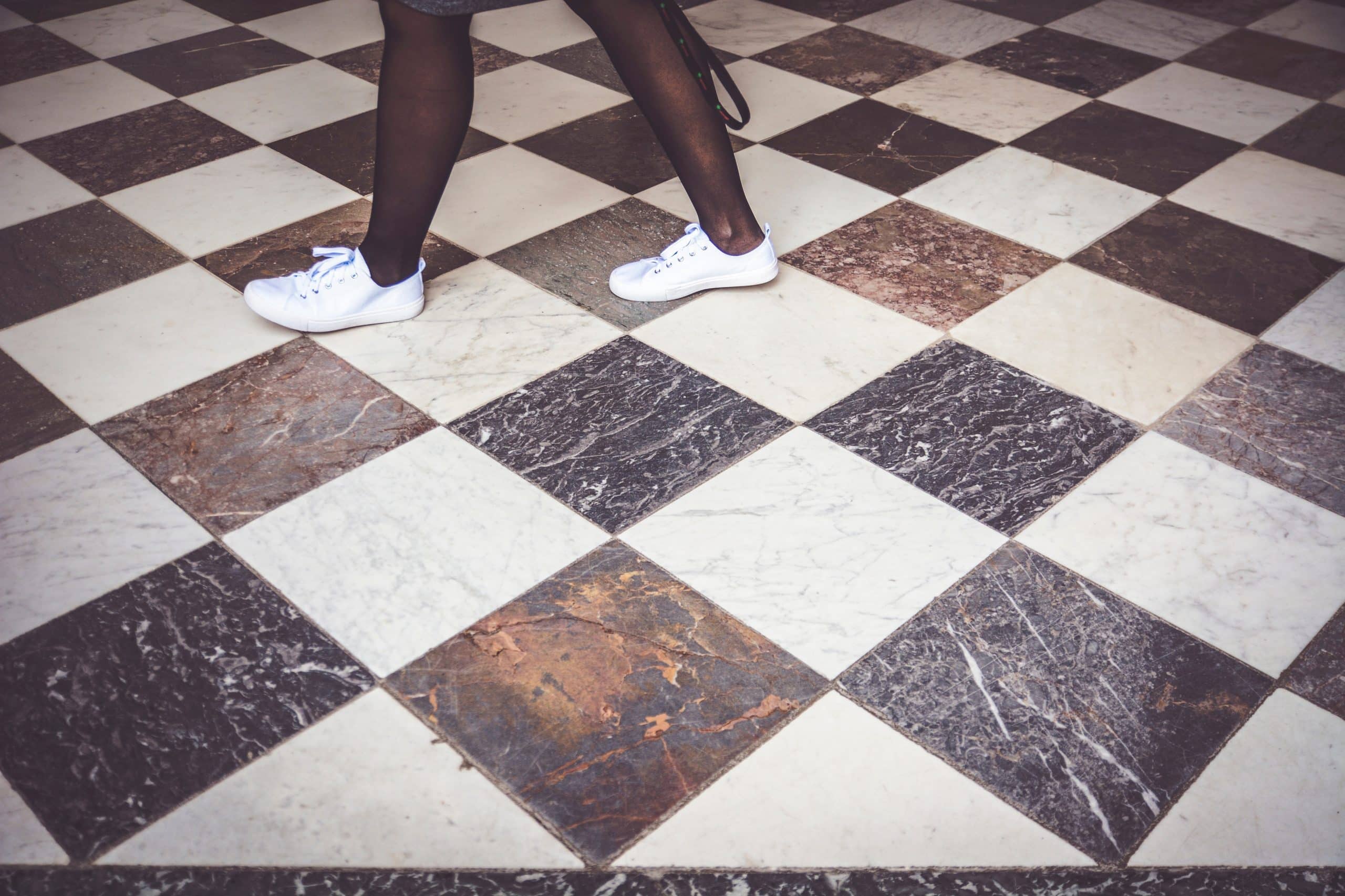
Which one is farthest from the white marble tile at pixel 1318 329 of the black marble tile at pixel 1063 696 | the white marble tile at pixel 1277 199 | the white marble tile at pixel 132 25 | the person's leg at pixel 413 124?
the white marble tile at pixel 132 25

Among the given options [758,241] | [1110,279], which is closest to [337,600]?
[758,241]

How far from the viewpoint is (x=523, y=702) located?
97cm

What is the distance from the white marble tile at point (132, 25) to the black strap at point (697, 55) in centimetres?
142

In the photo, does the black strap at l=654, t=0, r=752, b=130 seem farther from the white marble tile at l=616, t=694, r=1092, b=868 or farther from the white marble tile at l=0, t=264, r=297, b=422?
the white marble tile at l=616, t=694, r=1092, b=868

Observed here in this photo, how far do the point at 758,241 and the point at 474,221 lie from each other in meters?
0.48

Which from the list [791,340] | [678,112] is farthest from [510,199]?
[791,340]

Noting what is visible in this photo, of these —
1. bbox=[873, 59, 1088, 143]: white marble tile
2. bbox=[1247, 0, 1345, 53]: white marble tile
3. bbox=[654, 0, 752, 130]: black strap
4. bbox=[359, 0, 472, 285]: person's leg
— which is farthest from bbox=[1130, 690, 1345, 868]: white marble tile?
bbox=[1247, 0, 1345, 53]: white marble tile

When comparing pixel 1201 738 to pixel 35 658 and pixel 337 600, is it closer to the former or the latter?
pixel 337 600

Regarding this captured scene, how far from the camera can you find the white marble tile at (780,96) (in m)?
2.00

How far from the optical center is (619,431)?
4.22 ft

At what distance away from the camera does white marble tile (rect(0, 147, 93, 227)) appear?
1.70m

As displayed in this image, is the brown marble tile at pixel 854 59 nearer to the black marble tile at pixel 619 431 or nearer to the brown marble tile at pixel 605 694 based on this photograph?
the black marble tile at pixel 619 431

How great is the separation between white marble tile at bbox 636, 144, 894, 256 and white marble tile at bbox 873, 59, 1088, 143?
341 millimetres

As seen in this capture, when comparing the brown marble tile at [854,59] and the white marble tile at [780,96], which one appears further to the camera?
the brown marble tile at [854,59]
